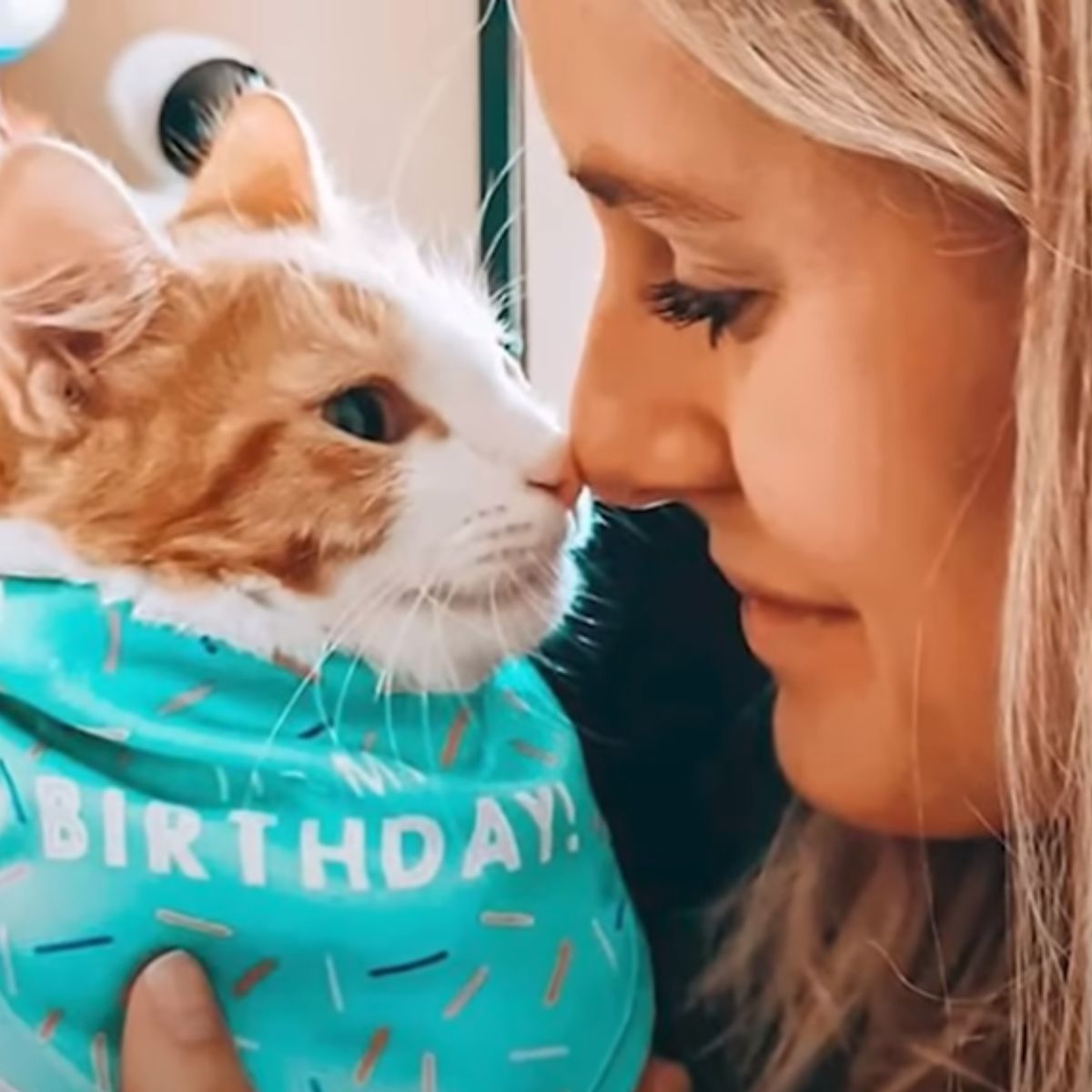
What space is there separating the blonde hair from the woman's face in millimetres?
13

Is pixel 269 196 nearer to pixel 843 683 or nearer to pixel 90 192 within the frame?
pixel 90 192

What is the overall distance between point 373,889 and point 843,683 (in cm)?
20

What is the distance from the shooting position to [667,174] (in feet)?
2.47

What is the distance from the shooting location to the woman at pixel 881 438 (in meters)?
0.71

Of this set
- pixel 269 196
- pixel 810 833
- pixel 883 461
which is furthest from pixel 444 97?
pixel 810 833

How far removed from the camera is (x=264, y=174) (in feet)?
2.64

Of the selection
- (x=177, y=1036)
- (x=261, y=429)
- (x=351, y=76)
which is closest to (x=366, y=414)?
(x=261, y=429)

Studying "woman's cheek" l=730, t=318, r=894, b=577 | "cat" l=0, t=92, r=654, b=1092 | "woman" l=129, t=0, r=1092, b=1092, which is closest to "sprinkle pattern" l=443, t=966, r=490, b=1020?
"cat" l=0, t=92, r=654, b=1092

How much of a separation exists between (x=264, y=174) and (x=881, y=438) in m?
0.26

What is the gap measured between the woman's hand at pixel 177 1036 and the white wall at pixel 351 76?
0.31 m

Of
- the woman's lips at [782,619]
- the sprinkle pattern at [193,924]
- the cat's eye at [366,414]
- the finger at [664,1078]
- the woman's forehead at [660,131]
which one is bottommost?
the finger at [664,1078]

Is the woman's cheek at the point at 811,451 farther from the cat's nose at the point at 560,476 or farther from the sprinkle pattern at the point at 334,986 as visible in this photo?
the sprinkle pattern at the point at 334,986

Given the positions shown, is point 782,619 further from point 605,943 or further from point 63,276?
point 63,276

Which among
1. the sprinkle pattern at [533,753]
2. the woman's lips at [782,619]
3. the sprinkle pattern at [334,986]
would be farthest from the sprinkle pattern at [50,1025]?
the woman's lips at [782,619]
